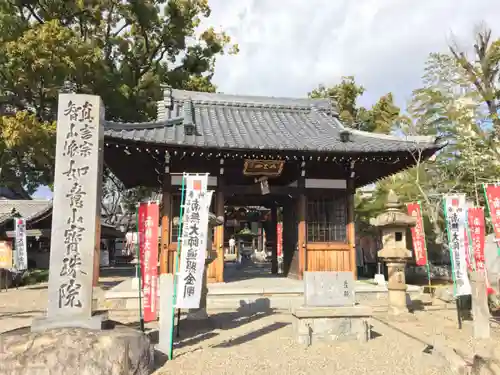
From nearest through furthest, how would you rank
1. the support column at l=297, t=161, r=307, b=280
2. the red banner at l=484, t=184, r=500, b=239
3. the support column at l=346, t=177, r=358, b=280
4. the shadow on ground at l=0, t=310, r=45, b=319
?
the red banner at l=484, t=184, r=500, b=239 → the shadow on ground at l=0, t=310, r=45, b=319 → the support column at l=297, t=161, r=307, b=280 → the support column at l=346, t=177, r=358, b=280

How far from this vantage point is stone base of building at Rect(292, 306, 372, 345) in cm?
700

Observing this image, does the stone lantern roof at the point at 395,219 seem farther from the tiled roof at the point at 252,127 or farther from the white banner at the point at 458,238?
the tiled roof at the point at 252,127

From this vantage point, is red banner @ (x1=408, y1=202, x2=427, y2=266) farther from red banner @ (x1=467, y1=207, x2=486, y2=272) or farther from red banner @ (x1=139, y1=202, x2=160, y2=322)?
red banner @ (x1=139, y1=202, x2=160, y2=322)

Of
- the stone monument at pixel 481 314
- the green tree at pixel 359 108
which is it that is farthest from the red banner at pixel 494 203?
the green tree at pixel 359 108

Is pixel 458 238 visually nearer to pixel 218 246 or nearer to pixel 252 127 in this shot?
pixel 218 246

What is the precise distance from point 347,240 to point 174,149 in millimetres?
5675

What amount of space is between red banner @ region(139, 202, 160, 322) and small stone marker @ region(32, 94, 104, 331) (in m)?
2.38

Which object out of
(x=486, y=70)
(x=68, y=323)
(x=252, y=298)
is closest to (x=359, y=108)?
(x=486, y=70)

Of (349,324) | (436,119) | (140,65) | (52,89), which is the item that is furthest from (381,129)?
(349,324)

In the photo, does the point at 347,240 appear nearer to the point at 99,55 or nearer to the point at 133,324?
the point at 133,324

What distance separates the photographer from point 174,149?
10.5m

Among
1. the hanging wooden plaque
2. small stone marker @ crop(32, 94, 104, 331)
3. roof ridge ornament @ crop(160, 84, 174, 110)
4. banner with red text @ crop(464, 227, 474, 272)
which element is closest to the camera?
small stone marker @ crop(32, 94, 104, 331)

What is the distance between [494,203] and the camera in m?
8.95

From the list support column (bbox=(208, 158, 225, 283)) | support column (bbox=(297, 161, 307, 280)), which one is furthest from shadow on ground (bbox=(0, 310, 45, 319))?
support column (bbox=(297, 161, 307, 280))
